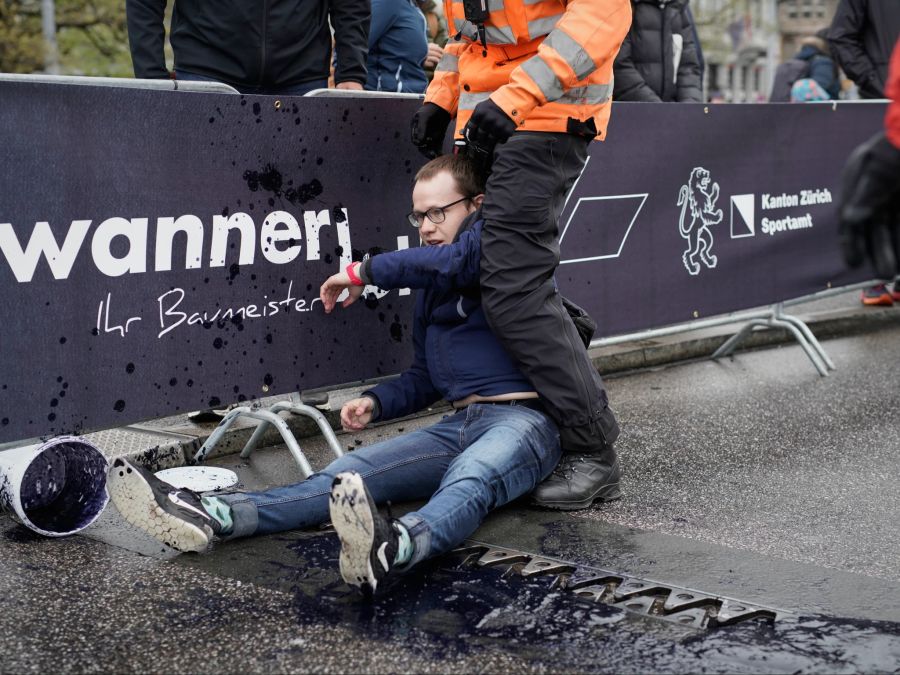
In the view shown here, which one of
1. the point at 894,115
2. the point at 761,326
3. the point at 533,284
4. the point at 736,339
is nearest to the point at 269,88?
the point at 533,284

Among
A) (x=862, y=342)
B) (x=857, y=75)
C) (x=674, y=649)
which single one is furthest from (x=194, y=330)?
(x=857, y=75)

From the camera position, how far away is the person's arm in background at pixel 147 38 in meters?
5.39

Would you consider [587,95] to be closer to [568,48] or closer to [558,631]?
[568,48]

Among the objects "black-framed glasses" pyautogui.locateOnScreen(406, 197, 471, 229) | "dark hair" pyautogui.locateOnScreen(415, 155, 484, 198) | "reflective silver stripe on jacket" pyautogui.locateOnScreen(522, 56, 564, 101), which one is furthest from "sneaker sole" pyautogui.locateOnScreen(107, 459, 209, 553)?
"reflective silver stripe on jacket" pyautogui.locateOnScreen(522, 56, 564, 101)

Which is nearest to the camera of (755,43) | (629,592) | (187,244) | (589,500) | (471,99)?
(629,592)

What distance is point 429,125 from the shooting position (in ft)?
15.3

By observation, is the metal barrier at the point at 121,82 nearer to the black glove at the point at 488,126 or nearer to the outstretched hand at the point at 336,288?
the outstretched hand at the point at 336,288

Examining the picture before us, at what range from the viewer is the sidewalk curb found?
500 cm

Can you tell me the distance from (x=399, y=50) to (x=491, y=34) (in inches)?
115

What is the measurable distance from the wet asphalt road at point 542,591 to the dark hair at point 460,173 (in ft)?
3.71

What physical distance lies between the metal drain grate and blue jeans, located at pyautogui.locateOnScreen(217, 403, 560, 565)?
130 mm

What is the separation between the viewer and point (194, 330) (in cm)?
437

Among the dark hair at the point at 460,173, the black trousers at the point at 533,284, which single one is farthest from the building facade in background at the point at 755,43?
the black trousers at the point at 533,284

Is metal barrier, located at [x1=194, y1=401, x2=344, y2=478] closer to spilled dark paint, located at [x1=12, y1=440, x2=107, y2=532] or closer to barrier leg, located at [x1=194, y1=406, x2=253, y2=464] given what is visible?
barrier leg, located at [x1=194, y1=406, x2=253, y2=464]
